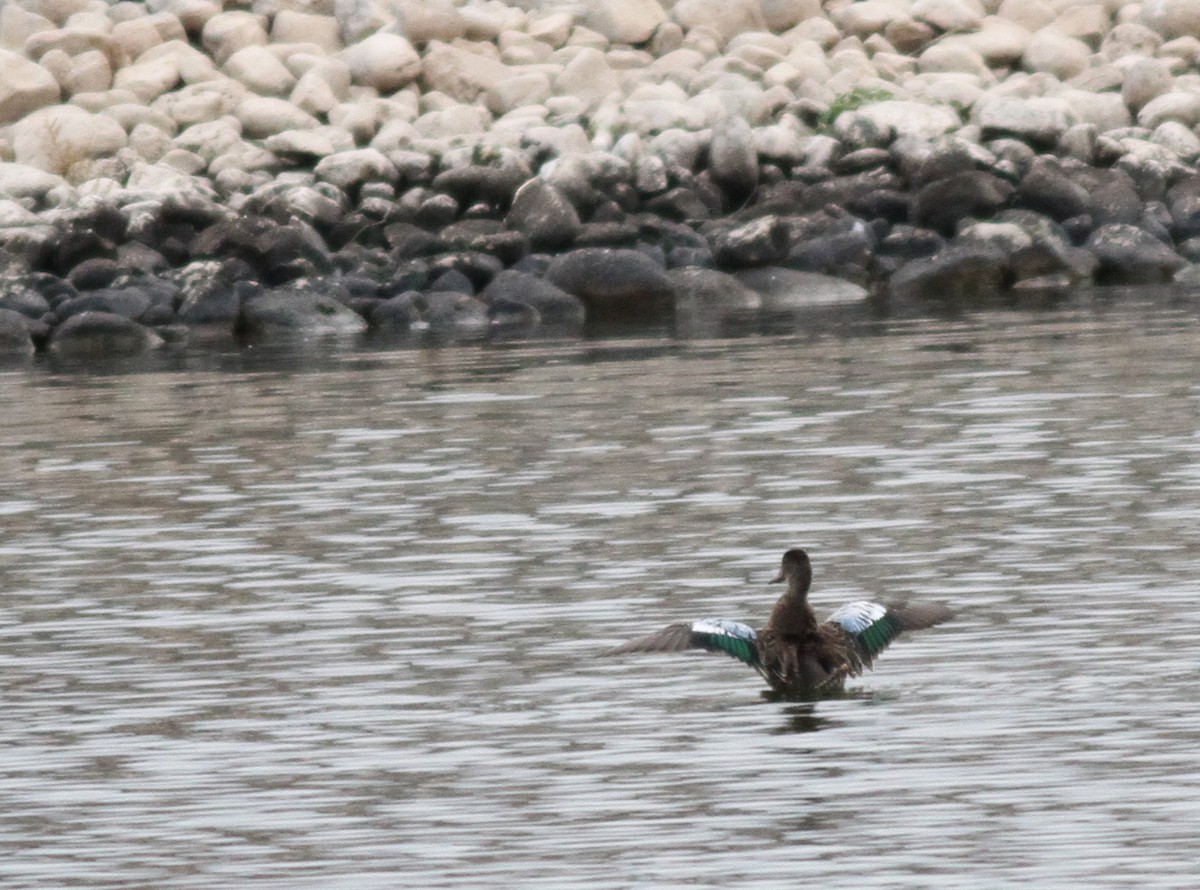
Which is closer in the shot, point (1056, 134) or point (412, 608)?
point (412, 608)

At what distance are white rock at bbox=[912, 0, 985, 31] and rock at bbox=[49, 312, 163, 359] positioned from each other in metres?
12.3

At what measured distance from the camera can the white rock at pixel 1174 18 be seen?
116 ft

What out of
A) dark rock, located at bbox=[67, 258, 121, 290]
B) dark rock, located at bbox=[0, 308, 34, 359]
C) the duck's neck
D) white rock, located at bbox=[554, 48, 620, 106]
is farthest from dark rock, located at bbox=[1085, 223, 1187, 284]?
the duck's neck

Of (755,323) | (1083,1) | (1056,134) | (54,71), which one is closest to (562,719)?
(755,323)

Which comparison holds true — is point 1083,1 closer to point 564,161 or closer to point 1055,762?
point 564,161

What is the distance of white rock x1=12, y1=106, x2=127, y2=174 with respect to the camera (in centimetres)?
3200

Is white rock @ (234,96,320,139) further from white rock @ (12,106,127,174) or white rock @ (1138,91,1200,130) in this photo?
white rock @ (1138,91,1200,130)

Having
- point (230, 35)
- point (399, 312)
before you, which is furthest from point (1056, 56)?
point (399, 312)

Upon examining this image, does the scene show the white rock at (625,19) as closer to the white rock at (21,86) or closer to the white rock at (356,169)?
the white rock at (356,169)

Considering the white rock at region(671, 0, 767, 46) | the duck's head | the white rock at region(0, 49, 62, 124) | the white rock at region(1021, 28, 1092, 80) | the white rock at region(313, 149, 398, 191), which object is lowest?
the duck's head

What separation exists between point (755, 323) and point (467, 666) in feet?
49.5

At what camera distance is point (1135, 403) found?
1884 cm

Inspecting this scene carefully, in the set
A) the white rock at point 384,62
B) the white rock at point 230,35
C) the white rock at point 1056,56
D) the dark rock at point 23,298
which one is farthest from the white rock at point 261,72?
the white rock at point 1056,56

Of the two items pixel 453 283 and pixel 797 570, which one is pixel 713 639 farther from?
pixel 453 283
